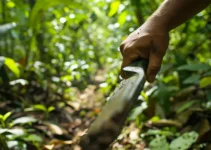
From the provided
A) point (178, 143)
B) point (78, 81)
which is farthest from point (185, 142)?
point (78, 81)

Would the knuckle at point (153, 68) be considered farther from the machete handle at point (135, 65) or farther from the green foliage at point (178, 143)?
the green foliage at point (178, 143)

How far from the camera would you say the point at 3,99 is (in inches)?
88.2

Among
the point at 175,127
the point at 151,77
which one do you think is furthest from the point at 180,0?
the point at 175,127

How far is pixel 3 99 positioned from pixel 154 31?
1499 mm

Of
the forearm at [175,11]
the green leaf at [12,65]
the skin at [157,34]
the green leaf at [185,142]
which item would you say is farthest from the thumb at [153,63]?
the green leaf at [12,65]

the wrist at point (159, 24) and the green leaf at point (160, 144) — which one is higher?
the wrist at point (159, 24)

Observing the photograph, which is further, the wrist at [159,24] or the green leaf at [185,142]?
the green leaf at [185,142]

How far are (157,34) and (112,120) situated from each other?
0.43 m

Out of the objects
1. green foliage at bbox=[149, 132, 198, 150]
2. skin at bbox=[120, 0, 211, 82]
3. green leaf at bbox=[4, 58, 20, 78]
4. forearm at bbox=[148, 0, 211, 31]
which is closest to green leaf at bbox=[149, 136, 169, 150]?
green foliage at bbox=[149, 132, 198, 150]

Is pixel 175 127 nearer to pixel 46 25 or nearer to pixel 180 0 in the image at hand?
pixel 180 0

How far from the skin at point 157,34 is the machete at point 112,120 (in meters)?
0.17

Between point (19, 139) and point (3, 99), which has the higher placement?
point (3, 99)

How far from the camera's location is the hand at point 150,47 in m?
1.08

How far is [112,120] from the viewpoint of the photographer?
78 centimetres
